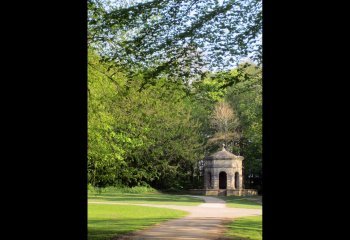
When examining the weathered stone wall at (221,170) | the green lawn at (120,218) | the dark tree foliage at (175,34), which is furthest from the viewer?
the weathered stone wall at (221,170)

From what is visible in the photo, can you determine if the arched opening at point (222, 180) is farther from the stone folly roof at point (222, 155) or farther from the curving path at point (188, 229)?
the curving path at point (188, 229)

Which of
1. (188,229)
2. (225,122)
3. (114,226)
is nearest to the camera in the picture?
(188,229)

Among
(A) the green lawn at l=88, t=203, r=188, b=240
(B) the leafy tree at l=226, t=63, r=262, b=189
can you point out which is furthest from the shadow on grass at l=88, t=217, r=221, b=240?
(B) the leafy tree at l=226, t=63, r=262, b=189

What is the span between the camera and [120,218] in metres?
14.4

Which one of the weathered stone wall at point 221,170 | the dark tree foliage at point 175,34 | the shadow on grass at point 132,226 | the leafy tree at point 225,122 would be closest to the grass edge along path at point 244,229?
the shadow on grass at point 132,226

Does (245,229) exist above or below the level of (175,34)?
below

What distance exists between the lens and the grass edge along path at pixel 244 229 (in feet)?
33.1

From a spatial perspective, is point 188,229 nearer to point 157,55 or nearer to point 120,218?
point 120,218

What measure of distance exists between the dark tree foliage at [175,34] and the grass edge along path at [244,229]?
373cm

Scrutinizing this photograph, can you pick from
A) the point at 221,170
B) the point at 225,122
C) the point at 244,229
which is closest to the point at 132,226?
the point at 244,229

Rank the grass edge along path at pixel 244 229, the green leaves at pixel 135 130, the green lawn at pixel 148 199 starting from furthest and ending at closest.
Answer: the green lawn at pixel 148 199, the green leaves at pixel 135 130, the grass edge along path at pixel 244 229

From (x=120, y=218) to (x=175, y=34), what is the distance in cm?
713
